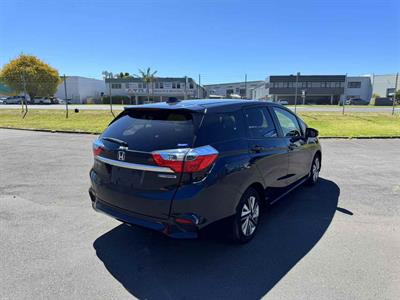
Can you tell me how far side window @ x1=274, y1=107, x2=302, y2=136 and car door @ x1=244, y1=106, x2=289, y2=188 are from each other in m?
0.31

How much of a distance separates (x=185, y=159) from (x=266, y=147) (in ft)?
4.77

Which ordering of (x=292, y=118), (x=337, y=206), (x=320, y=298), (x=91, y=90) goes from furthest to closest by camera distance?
1. (x=91, y=90)
2. (x=292, y=118)
3. (x=337, y=206)
4. (x=320, y=298)

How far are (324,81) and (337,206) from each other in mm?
72343

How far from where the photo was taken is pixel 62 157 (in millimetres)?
8461

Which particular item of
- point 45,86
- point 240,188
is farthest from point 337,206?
point 45,86

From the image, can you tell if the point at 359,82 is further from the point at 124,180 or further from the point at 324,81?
the point at 124,180

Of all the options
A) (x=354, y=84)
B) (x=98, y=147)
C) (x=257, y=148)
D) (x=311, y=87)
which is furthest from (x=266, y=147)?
(x=354, y=84)

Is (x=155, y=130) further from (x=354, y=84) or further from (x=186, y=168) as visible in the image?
(x=354, y=84)

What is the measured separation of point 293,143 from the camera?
4633 mm

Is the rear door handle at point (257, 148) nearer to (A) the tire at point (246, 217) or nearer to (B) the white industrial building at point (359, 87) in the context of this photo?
(A) the tire at point (246, 217)

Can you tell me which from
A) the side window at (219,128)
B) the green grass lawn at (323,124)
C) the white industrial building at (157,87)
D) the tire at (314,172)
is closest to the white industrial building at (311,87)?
the white industrial building at (157,87)

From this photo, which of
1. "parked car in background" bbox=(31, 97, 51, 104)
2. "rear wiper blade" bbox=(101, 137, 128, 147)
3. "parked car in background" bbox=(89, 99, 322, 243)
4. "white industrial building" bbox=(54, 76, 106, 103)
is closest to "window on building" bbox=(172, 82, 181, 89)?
"white industrial building" bbox=(54, 76, 106, 103)

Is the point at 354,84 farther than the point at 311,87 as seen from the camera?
Yes

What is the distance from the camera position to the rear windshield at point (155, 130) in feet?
9.63
